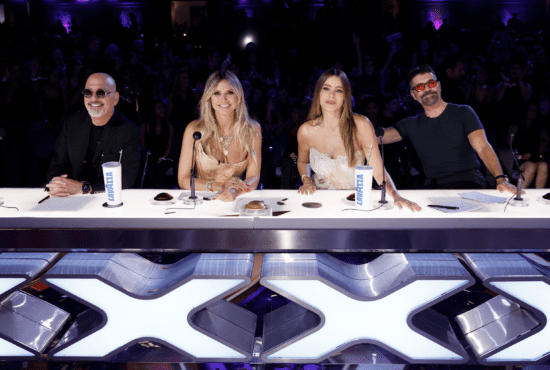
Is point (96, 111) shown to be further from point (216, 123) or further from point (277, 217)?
point (277, 217)

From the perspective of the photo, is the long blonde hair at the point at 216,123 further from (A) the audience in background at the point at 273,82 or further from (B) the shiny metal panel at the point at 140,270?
(B) the shiny metal panel at the point at 140,270

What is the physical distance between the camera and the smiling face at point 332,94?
270 centimetres

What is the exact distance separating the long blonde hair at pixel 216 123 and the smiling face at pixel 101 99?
0.62 meters

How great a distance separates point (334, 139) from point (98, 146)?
1606 mm

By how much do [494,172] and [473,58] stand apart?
3477mm

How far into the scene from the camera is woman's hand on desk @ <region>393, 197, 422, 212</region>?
5.84 ft

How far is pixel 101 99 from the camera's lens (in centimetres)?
284

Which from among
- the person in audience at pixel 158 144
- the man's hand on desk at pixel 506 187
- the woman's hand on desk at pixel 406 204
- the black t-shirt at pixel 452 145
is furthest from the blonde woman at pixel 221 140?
the person in audience at pixel 158 144

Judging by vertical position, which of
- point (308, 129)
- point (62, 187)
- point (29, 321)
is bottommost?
point (29, 321)

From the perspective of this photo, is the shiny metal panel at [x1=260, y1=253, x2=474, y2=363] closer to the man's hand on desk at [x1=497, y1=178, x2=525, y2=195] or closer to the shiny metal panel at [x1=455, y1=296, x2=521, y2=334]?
the shiny metal panel at [x1=455, y1=296, x2=521, y2=334]

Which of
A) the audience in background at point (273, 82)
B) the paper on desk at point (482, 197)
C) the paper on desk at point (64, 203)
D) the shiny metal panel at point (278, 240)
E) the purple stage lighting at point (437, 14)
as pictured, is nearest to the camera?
the shiny metal panel at point (278, 240)

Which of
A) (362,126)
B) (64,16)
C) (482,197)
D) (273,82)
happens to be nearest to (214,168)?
(362,126)

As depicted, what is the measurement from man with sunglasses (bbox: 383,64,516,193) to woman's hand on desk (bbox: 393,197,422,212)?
128 centimetres

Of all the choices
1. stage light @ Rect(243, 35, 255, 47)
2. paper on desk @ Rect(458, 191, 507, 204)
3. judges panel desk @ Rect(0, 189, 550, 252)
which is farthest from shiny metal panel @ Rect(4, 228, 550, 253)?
stage light @ Rect(243, 35, 255, 47)
